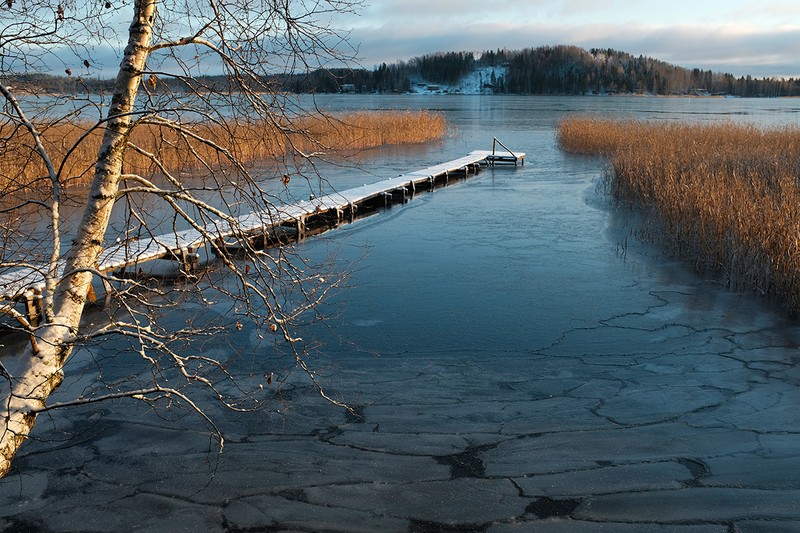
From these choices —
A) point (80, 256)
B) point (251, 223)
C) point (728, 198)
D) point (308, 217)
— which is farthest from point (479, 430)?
point (308, 217)

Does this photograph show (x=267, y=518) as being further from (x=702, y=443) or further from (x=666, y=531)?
(x=702, y=443)

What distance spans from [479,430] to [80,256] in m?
3.30

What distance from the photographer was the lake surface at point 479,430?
4.61m

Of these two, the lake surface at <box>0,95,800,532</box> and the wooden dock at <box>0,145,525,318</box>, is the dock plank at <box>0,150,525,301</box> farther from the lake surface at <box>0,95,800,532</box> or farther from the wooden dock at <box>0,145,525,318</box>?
the lake surface at <box>0,95,800,532</box>

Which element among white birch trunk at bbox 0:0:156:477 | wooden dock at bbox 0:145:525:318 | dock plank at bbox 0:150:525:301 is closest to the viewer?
white birch trunk at bbox 0:0:156:477

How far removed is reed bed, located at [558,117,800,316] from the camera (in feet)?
30.6

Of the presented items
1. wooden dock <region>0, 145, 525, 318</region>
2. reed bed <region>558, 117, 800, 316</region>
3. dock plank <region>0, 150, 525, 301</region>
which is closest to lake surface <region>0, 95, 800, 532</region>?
reed bed <region>558, 117, 800, 316</region>

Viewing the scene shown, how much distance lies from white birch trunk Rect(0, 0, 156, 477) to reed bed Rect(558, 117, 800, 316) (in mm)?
7722

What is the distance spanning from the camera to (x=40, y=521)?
4.55 meters

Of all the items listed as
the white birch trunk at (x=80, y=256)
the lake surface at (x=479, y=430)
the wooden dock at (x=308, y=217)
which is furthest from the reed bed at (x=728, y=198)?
the white birch trunk at (x=80, y=256)

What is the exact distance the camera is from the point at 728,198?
11.7 meters

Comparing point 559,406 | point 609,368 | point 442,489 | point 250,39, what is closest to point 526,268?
point 609,368

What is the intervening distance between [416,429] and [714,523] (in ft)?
7.29

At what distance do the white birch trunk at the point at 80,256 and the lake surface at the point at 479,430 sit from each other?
1.23 m
